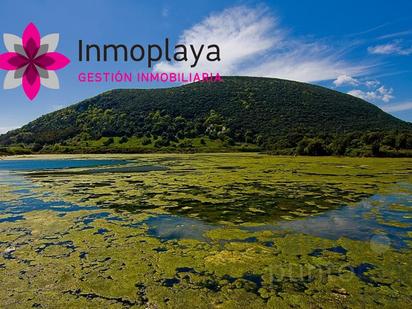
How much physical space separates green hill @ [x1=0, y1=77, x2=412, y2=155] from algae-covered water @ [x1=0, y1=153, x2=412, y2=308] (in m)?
95.6

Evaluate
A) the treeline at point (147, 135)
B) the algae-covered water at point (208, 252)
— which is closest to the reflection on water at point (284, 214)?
the algae-covered water at point (208, 252)

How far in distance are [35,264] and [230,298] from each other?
6.34 m

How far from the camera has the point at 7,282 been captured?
29.1ft

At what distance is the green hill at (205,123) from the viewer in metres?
142

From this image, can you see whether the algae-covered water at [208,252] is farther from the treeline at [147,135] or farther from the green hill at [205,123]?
the green hill at [205,123]

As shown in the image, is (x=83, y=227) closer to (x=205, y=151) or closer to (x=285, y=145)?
(x=285, y=145)

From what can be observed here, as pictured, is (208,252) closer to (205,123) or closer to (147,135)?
(147,135)

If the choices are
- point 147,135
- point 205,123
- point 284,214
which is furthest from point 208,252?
point 205,123

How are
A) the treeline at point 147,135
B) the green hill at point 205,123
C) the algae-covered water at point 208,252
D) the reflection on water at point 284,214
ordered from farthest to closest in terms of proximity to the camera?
1. the green hill at point 205,123
2. the treeline at point 147,135
3. the reflection on water at point 284,214
4. the algae-covered water at point 208,252

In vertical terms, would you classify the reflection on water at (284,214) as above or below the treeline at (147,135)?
below

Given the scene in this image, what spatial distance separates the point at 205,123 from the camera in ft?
538

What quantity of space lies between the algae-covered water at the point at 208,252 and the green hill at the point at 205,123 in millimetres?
95642

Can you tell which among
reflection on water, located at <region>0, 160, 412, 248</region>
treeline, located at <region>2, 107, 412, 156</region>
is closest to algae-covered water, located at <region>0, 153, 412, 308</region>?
reflection on water, located at <region>0, 160, 412, 248</region>

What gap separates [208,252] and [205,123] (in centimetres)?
15397
